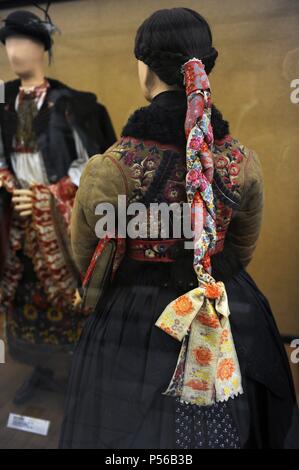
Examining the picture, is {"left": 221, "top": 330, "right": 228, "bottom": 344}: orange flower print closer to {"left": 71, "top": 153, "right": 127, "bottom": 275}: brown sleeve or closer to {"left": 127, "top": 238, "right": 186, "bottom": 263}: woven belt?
{"left": 127, "top": 238, "right": 186, "bottom": 263}: woven belt

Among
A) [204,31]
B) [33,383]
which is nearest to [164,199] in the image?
[204,31]

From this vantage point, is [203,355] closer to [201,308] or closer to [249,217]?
[201,308]

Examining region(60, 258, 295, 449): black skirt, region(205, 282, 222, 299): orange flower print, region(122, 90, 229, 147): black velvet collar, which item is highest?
region(122, 90, 229, 147): black velvet collar

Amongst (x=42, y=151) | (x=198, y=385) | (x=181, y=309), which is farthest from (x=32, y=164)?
(x=198, y=385)

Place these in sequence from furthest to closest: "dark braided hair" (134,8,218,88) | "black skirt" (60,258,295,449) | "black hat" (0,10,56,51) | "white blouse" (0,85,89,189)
Answer: "white blouse" (0,85,89,189), "black hat" (0,10,56,51), "black skirt" (60,258,295,449), "dark braided hair" (134,8,218,88)

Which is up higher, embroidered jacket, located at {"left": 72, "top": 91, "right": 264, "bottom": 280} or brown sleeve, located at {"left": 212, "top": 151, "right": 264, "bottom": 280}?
embroidered jacket, located at {"left": 72, "top": 91, "right": 264, "bottom": 280}

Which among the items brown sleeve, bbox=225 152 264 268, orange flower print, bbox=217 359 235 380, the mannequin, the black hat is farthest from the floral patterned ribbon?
the black hat

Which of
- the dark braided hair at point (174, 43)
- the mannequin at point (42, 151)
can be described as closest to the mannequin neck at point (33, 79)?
the mannequin at point (42, 151)

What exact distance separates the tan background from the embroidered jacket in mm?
131

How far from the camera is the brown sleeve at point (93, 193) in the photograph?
0.92 meters

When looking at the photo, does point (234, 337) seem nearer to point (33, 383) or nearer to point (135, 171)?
point (135, 171)

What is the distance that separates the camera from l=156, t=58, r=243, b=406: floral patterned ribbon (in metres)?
0.88

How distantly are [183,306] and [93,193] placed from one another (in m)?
0.31

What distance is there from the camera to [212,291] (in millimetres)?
914
